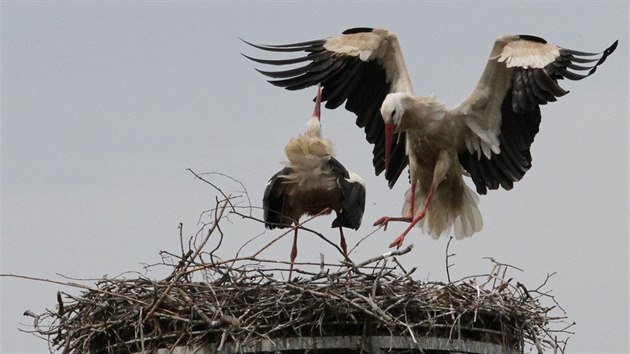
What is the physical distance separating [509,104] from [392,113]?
853 millimetres

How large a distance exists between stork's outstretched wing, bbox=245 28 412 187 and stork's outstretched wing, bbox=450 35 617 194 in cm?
59

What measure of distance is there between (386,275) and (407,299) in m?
0.23

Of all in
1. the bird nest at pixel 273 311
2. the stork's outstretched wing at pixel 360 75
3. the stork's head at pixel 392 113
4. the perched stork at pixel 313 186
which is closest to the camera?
the bird nest at pixel 273 311

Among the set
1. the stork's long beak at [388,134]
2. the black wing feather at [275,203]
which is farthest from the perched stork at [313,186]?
the stork's long beak at [388,134]

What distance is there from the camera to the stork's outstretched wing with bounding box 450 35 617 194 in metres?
9.82

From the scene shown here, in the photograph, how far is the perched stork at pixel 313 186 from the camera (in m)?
9.77

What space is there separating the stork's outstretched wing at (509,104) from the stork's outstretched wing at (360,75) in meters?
0.59

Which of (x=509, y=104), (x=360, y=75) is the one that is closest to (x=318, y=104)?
(x=360, y=75)

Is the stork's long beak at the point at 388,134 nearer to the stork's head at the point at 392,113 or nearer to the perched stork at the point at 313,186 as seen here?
the stork's head at the point at 392,113

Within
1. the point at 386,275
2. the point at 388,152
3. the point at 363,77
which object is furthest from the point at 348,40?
the point at 386,275

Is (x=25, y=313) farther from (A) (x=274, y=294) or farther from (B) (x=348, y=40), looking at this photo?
(B) (x=348, y=40)

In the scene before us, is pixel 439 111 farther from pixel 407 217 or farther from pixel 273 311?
pixel 273 311

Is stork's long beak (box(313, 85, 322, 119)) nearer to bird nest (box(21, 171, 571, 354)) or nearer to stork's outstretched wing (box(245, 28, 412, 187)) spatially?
stork's outstretched wing (box(245, 28, 412, 187))

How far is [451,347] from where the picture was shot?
24.3 feet
